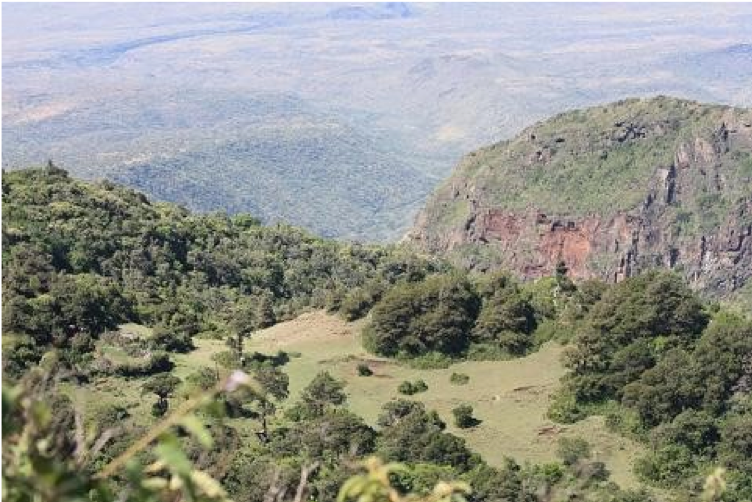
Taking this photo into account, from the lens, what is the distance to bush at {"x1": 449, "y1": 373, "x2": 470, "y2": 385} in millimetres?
36094

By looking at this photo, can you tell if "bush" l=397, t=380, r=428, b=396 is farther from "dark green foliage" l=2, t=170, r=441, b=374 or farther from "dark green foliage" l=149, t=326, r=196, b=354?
"dark green foliage" l=149, t=326, r=196, b=354

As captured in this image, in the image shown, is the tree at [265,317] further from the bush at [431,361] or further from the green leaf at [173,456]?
the green leaf at [173,456]

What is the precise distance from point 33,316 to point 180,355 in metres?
5.82

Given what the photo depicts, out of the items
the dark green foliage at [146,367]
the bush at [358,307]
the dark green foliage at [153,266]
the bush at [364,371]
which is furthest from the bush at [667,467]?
the dark green foliage at [146,367]

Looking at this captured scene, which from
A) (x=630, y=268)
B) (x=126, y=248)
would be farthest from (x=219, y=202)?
(x=126, y=248)

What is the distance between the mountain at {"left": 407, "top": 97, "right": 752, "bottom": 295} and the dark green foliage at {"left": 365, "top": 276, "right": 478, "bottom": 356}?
2667 inches

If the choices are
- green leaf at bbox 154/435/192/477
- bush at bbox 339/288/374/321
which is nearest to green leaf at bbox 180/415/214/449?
green leaf at bbox 154/435/192/477

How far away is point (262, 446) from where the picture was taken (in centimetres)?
3028

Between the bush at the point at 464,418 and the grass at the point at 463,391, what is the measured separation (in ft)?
0.62

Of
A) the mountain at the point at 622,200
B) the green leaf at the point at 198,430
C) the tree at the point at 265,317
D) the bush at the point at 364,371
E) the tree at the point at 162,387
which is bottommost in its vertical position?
the mountain at the point at 622,200

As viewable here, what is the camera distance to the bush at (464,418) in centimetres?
3222

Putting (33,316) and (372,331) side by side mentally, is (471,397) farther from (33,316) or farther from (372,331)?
(33,316)

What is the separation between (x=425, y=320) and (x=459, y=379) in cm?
331

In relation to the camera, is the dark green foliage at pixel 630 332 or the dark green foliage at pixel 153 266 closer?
the dark green foliage at pixel 630 332
